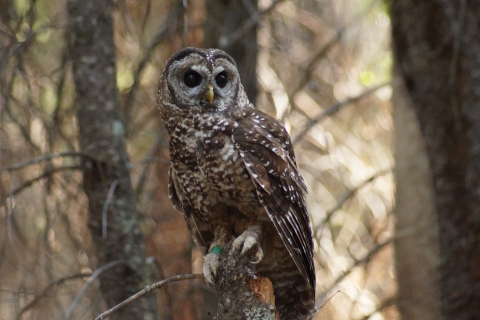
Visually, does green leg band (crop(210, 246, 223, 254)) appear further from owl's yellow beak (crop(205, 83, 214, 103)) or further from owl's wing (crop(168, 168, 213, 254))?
owl's yellow beak (crop(205, 83, 214, 103))

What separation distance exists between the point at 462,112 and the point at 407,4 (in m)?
1.21

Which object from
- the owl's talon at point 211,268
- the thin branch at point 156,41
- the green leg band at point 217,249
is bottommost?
the owl's talon at point 211,268

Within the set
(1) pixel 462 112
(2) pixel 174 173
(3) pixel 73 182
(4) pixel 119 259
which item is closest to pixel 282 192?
(2) pixel 174 173

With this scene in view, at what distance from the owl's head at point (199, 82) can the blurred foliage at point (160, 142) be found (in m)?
0.25

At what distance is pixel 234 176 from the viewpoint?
3496 mm

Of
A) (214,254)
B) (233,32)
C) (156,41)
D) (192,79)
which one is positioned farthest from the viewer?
(233,32)

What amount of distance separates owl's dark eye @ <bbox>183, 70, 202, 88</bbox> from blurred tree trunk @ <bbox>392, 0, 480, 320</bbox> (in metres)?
2.47

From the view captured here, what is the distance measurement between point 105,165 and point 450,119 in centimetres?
320

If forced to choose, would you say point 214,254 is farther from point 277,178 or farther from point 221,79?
point 221,79

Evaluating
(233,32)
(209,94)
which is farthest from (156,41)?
(209,94)

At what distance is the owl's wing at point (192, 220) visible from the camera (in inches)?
155

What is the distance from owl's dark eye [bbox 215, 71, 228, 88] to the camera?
12.5ft

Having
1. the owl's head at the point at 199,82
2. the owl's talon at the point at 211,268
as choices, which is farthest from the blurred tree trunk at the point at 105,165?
the owl's talon at the point at 211,268

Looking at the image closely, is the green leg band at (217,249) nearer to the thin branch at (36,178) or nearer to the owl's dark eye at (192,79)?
the owl's dark eye at (192,79)
